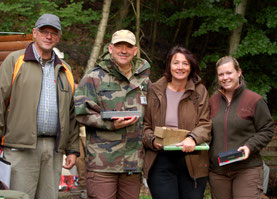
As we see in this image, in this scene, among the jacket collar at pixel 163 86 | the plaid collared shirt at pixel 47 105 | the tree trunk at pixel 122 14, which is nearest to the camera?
the plaid collared shirt at pixel 47 105

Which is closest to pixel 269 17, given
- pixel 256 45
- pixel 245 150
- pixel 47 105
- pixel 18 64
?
pixel 256 45

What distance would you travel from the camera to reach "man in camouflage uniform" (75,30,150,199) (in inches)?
130

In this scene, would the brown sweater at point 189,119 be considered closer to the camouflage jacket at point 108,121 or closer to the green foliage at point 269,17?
the camouflage jacket at point 108,121

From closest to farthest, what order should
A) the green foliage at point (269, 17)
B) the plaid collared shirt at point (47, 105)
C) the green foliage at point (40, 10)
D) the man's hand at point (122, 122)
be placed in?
1. the man's hand at point (122, 122)
2. the plaid collared shirt at point (47, 105)
3. the green foliage at point (40, 10)
4. the green foliage at point (269, 17)

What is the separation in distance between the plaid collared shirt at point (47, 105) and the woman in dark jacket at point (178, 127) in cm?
92

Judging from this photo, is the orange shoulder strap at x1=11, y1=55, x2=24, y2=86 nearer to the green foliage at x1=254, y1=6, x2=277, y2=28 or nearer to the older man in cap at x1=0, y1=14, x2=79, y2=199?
the older man in cap at x1=0, y1=14, x2=79, y2=199

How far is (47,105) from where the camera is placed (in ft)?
11.5

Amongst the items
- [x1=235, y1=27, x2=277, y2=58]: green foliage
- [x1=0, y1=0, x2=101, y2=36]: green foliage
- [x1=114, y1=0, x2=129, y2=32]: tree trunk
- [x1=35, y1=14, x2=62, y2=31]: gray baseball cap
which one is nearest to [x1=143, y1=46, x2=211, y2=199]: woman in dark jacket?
[x1=35, y1=14, x2=62, y2=31]: gray baseball cap

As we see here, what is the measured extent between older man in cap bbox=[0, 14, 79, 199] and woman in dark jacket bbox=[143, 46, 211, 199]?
89 cm

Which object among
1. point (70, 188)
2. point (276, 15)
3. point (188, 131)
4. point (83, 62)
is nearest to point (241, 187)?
point (188, 131)

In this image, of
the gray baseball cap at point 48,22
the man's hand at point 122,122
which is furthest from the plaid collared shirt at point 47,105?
the man's hand at point 122,122

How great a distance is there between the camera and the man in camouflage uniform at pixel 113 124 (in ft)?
10.9

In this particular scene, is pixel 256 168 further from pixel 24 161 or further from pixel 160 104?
pixel 24 161

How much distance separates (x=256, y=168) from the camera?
3529mm
